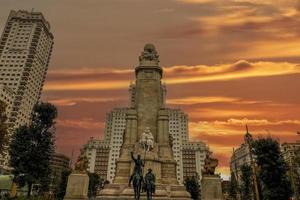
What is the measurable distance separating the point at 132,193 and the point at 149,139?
8.79 metres

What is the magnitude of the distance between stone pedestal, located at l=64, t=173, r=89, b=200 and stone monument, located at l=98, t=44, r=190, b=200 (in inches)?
108

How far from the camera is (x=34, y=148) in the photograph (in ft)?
130

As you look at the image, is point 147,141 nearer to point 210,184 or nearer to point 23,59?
point 210,184

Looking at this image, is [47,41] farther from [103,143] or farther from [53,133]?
[53,133]

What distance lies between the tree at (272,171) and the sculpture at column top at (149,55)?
72.9 feet

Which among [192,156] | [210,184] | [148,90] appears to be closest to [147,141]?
[148,90]

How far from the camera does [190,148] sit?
6127 inches

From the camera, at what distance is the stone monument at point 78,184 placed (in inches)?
1346

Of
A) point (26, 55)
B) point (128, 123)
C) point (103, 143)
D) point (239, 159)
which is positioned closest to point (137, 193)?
point (128, 123)

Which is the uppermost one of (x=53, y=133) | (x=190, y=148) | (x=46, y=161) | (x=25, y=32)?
(x=25, y=32)

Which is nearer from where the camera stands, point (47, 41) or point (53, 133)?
point (53, 133)

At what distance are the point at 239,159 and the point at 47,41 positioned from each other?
5190 inches

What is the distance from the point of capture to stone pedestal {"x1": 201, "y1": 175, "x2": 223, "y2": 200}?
33250 mm

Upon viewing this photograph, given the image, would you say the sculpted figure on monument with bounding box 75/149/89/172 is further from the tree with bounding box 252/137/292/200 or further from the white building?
the white building
